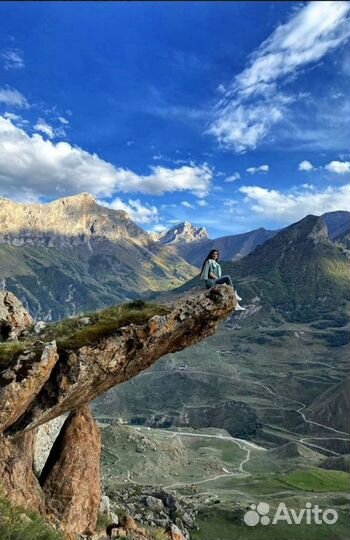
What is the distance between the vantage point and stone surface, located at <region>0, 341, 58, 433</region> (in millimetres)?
18375

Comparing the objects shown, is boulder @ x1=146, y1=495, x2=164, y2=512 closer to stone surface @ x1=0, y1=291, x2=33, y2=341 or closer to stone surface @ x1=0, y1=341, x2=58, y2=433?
stone surface @ x1=0, y1=291, x2=33, y2=341

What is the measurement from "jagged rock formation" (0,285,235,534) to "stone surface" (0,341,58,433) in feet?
0.13

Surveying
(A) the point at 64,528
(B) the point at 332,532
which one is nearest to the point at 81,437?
(A) the point at 64,528

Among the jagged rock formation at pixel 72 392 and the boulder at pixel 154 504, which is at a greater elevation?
the jagged rock formation at pixel 72 392

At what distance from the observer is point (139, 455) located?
14438 cm

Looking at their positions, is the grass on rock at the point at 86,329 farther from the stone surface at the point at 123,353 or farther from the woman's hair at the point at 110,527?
the woman's hair at the point at 110,527

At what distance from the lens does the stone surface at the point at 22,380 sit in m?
18.4

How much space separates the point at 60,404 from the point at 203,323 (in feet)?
28.0

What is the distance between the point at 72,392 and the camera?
20.8 m

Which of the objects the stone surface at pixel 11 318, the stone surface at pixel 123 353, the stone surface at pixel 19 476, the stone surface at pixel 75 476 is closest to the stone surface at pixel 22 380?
the stone surface at pixel 123 353
